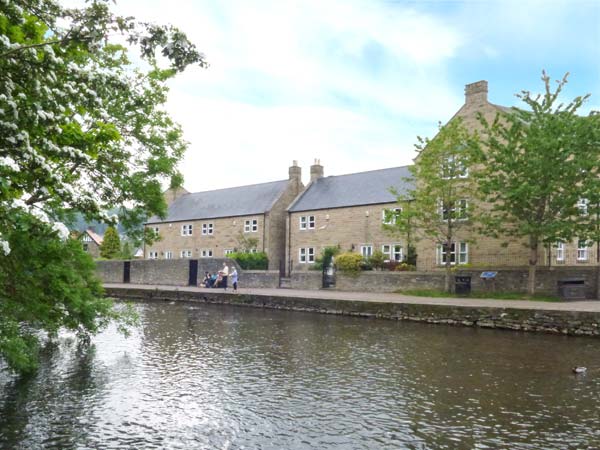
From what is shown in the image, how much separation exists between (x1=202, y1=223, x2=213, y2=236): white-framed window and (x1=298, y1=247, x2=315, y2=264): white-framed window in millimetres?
11652

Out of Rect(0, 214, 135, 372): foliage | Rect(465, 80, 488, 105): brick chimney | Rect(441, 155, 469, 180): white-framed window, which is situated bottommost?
Rect(0, 214, 135, 372): foliage

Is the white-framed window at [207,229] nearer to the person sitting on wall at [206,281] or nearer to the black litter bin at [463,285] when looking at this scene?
the person sitting on wall at [206,281]

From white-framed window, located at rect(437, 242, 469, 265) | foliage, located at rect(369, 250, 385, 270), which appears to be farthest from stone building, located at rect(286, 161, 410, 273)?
white-framed window, located at rect(437, 242, 469, 265)

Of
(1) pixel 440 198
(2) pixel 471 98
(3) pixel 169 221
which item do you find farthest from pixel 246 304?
(3) pixel 169 221

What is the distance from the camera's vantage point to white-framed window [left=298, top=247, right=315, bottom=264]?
4474 cm

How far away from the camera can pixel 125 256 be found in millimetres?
57031

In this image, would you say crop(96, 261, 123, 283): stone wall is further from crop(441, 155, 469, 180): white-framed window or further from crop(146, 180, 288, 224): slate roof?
crop(441, 155, 469, 180): white-framed window

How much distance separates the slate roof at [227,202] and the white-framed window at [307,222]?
400 centimetres

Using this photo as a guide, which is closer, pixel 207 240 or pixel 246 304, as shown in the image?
pixel 246 304

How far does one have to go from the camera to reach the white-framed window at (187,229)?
55.0m

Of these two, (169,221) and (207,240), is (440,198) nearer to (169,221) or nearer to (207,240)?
(207,240)

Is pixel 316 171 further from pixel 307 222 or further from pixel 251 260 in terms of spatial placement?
pixel 251 260

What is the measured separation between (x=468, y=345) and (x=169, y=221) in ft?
150

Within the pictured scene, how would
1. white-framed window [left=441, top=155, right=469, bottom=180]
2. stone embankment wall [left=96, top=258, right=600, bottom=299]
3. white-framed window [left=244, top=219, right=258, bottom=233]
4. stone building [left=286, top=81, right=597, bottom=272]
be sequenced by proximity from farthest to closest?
white-framed window [left=244, top=219, right=258, bottom=233] < stone building [left=286, top=81, right=597, bottom=272] < white-framed window [left=441, top=155, right=469, bottom=180] < stone embankment wall [left=96, top=258, right=600, bottom=299]
